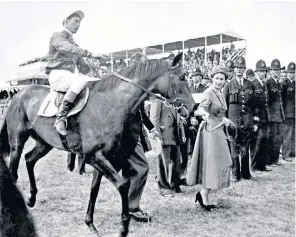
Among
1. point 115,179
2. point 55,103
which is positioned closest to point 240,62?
point 55,103

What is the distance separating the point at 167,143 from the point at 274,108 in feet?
11.4

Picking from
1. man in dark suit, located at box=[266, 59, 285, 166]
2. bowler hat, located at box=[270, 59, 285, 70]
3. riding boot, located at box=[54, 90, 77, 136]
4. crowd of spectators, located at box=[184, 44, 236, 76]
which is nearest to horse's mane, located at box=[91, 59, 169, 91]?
riding boot, located at box=[54, 90, 77, 136]

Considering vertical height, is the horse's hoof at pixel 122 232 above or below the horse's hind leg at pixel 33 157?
below

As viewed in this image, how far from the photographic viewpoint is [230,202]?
5211 millimetres

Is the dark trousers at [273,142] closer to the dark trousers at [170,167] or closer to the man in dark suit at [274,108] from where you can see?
the man in dark suit at [274,108]

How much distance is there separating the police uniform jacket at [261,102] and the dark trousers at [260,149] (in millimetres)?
196

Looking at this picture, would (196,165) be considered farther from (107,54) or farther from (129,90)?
(107,54)

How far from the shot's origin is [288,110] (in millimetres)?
8328

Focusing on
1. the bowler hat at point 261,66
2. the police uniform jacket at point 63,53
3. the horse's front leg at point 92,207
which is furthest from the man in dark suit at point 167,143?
the bowler hat at point 261,66

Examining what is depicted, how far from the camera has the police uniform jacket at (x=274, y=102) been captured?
7820 mm

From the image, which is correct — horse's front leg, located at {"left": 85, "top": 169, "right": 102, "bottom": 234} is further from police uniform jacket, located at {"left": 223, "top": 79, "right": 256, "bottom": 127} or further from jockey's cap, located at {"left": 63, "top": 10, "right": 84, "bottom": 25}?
police uniform jacket, located at {"left": 223, "top": 79, "right": 256, "bottom": 127}

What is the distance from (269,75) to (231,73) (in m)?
1.23

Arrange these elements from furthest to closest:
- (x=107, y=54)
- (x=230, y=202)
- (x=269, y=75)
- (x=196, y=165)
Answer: (x=269, y=75) < (x=230, y=202) < (x=196, y=165) < (x=107, y=54)

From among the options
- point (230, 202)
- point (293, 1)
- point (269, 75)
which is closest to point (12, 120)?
point (230, 202)
